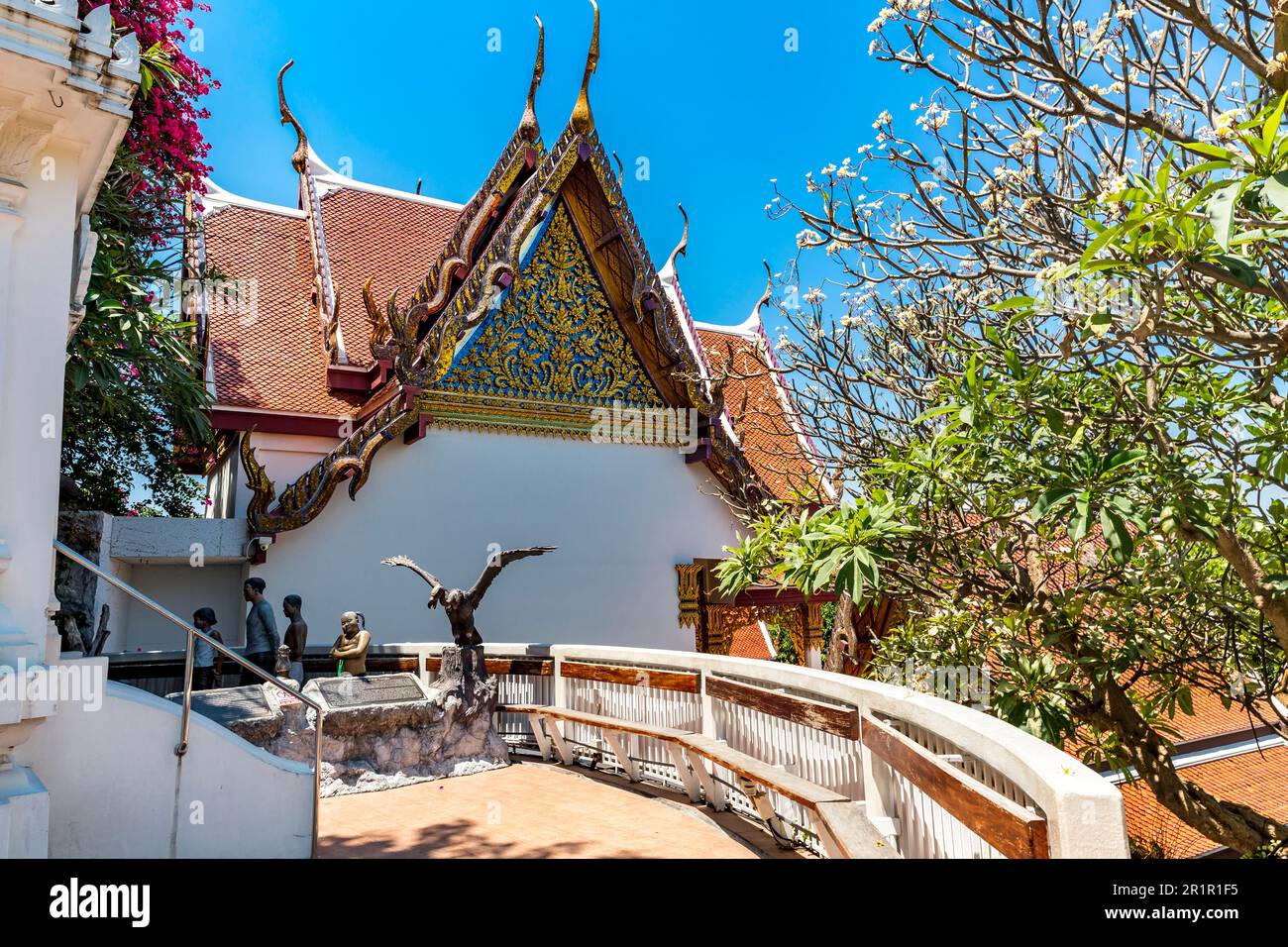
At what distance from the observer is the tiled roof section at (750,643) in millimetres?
18125

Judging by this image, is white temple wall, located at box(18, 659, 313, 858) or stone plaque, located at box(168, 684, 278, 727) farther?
stone plaque, located at box(168, 684, 278, 727)

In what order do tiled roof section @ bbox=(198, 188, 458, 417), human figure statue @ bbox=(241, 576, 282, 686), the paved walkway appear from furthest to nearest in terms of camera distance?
tiled roof section @ bbox=(198, 188, 458, 417), human figure statue @ bbox=(241, 576, 282, 686), the paved walkway

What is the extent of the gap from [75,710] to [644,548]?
9123 millimetres

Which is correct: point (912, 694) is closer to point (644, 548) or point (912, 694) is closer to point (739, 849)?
point (739, 849)

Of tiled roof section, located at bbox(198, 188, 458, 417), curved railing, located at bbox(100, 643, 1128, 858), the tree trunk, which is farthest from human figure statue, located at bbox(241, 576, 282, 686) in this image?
the tree trunk

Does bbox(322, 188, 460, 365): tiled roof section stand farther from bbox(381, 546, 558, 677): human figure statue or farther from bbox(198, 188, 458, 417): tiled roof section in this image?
bbox(381, 546, 558, 677): human figure statue

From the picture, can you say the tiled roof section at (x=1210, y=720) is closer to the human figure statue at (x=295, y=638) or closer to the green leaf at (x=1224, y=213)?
the human figure statue at (x=295, y=638)

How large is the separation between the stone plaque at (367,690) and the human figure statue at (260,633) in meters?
0.55

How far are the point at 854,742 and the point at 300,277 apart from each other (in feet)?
39.7

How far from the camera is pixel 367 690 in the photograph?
8008 mm

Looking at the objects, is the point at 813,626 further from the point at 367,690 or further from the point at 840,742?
the point at 840,742

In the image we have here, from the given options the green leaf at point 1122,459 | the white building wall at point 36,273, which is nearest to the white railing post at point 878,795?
the green leaf at point 1122,459

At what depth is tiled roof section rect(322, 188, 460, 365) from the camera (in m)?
13.4

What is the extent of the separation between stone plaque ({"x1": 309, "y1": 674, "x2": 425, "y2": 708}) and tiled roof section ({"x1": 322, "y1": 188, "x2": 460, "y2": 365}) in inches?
221
